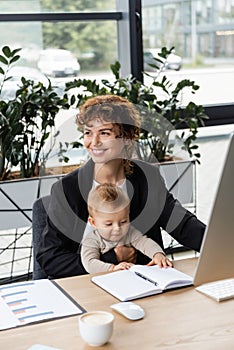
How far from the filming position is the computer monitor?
1.47 m

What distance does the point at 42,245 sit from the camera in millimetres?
2260

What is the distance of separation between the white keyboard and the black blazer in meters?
0.38

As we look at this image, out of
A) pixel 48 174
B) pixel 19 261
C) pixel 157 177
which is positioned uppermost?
pixel 157 177

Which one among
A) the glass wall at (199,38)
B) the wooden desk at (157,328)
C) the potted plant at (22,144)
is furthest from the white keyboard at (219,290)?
the glass wall at (199,38)

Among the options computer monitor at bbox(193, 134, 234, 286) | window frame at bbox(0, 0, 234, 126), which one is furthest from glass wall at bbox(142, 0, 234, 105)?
computer monitor at bbox(193, 134, 234, 286)

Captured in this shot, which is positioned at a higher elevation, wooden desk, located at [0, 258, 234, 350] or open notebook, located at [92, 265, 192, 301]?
wooden desk, located at [0, 258, 234, 350]

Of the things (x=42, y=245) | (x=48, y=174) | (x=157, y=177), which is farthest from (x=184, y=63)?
(x=42, y=245)

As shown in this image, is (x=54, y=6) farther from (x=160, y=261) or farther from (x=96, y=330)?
(x=96, y=330)

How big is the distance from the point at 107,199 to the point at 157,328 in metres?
0.61

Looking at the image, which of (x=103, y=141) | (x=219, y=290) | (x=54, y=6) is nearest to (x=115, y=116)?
(x=103, y=141)

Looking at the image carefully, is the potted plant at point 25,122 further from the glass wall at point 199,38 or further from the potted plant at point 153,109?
the glass wall at point 199,38

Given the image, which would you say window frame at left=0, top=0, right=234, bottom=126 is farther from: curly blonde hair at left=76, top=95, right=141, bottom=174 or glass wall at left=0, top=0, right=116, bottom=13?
curly blonde hair at left=76, top=95, right=141, bottom=174

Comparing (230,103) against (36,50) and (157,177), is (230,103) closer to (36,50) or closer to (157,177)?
(36,50)

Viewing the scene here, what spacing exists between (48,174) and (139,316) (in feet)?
5.40
